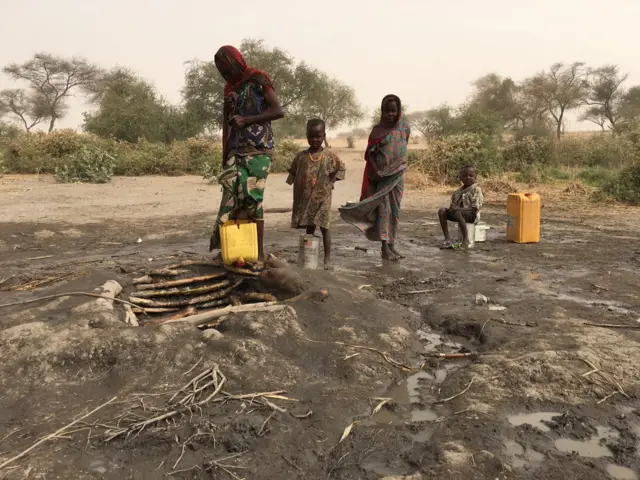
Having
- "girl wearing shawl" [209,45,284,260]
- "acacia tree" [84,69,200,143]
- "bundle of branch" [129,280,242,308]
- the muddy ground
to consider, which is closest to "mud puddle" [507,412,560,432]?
the muddy ground

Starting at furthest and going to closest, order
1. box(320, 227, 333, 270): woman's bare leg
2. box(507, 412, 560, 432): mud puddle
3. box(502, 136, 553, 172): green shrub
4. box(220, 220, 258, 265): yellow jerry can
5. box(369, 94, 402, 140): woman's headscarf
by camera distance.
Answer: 1. box(502, 136, 553, 172): green shrub
2. box(369, 94, 402, 140): woman's headscarf
3. box(320, 227, 333, 270): woman's bare leg
4. box(220, 220, 258, 265): yellow jerry can
5. box(507, 412, 560, 432): mud puddle

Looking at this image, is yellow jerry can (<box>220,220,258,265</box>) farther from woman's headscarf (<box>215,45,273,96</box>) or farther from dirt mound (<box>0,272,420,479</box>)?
woman's headscarf (<box>215,45,273,96</box>)

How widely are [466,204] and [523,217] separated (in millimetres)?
825

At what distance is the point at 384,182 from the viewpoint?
606 centimetres

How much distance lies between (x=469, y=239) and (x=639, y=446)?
449 cm

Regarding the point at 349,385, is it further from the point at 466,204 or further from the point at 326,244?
the point at 466,204

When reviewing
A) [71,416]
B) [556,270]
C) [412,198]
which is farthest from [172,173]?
[71,416]

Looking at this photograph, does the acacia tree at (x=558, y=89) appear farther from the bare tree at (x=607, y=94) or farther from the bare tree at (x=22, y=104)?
the bare tree at (x=22, y=104)

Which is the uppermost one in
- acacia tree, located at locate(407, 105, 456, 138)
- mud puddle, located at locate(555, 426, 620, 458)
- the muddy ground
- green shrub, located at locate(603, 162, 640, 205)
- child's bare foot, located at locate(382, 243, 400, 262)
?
acacia tree, located at locate(407, 105, 456, 138)

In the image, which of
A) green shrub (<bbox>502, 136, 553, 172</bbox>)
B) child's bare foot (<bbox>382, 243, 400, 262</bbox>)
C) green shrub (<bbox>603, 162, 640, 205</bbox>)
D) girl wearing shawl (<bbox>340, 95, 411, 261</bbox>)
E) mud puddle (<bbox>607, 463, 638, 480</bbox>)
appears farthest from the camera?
green shrub (<bbox>502, 136, 553, 172</bbox>)

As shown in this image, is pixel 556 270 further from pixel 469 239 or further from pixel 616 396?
pixel 616 396

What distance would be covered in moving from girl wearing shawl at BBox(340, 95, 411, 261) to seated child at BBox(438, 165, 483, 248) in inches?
38.0

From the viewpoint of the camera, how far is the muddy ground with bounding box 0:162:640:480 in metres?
2.24

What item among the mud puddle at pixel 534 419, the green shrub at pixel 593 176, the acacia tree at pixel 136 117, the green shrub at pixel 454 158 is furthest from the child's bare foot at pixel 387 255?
the acacia tree at pixel 136 117
